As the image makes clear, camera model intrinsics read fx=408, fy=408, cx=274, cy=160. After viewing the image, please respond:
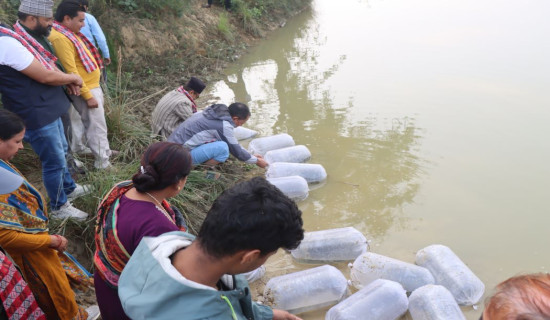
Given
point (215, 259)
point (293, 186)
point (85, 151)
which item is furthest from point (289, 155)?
point (215, 259)

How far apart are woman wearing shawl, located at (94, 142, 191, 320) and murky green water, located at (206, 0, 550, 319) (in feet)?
5.75

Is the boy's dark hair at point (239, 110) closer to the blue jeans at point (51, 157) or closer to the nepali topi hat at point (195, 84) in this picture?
the nepali topi hat at point (195, 84)

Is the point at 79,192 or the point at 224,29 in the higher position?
the point at 224,29

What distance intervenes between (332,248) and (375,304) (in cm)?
77

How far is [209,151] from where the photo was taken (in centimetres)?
449

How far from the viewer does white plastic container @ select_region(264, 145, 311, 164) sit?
17.0ft

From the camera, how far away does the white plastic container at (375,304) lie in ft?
9.59

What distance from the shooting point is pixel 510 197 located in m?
4.45

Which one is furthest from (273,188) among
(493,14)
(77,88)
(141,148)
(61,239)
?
(493,14)

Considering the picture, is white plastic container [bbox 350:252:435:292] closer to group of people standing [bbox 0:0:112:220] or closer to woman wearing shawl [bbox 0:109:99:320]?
woman wearing shawl [bbox 0:109:99:320]

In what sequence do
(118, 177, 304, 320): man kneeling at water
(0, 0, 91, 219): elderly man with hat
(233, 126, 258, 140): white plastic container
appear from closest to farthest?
(118, 177, 304, 320): man kneeling at water, (0, 0, 91, 219): elderly man with hat, (233, 126, 258, 140): white plastic container

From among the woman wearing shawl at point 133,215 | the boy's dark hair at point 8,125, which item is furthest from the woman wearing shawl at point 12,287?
the woman wearing shawl at point 133,215

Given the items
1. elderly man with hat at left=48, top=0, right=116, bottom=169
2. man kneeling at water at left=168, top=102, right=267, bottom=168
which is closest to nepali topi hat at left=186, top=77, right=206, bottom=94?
man kneeling at water at left=168, top=102, right=267, bottom=168

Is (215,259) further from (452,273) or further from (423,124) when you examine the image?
(423,124)
